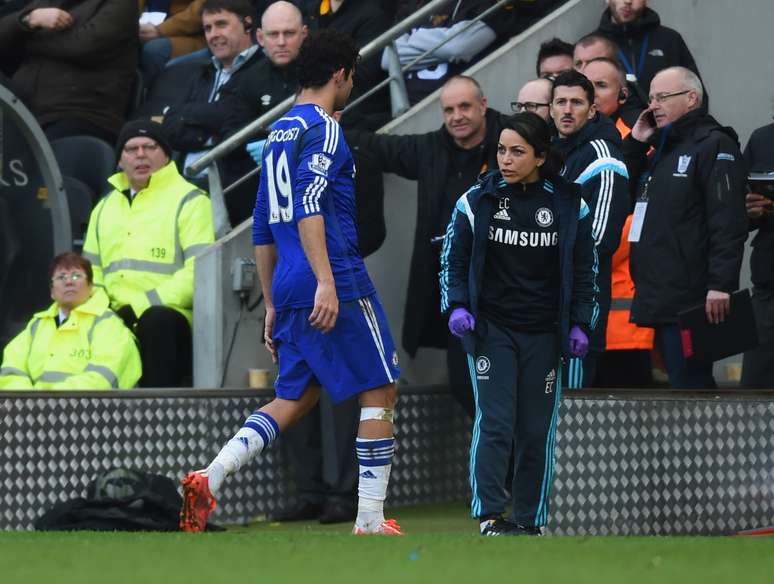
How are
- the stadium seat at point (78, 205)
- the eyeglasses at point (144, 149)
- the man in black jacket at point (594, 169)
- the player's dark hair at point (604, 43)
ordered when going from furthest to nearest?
1. the stadium seat at point (78, 205)
2. the eyeglasses at point (144, 149)
3. the player's dark hair at point (604, 43)
4. the man in black jacket at point (594, 169)

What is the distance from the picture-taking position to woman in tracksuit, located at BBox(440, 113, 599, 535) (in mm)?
8086

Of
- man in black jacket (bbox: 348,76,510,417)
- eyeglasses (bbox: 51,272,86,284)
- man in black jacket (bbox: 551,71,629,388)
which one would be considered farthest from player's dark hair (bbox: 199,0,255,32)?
man in black jacket (bbox: 551,71,629,388)

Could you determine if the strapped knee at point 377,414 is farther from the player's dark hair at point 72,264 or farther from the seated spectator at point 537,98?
the player's dark hair at point 72,264

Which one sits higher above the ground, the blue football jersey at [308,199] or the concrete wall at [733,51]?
the concrete wall at [733,51]

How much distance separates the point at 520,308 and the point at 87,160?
5.55 metres

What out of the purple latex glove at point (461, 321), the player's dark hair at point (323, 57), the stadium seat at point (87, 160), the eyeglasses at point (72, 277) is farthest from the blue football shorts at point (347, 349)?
the stadium seat at point (87, 160)

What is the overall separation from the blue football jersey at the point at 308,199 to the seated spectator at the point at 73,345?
2.62m

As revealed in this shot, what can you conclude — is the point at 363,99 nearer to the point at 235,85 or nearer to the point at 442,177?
the point at 235,85

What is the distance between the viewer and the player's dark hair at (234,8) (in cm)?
1212

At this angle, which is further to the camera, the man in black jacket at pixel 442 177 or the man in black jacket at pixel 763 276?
the man in black jacket at pixel 442 177

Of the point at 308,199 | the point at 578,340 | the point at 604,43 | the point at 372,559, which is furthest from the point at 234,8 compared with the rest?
the point at 372,559

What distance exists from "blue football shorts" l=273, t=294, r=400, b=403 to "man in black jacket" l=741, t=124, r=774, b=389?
2565 millimetres

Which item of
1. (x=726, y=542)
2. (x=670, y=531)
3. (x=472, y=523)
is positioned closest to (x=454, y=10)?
(x=472, y=523)

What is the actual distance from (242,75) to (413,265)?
2273 millimetres
